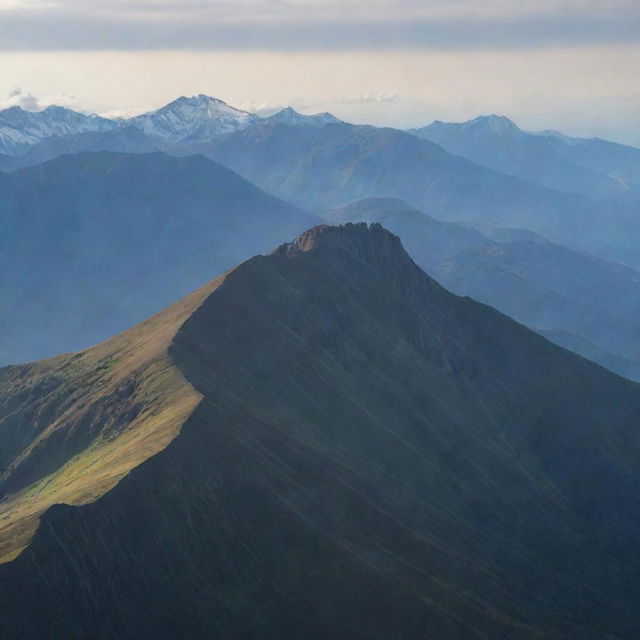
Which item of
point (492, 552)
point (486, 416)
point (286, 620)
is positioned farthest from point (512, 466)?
point (286, 620)

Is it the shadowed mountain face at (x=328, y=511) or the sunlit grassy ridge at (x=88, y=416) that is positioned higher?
the sunlit grassy ridge at (x=88, y=416)

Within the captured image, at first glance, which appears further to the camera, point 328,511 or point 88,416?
point 88,416

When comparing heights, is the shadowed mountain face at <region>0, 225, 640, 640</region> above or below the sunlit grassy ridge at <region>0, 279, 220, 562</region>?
below

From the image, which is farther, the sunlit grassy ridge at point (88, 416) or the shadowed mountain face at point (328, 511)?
the sunlit grassy ridge at point (88, 416)

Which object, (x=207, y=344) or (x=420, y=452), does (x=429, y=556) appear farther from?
(x=207, y=344)

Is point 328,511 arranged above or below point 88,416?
below
